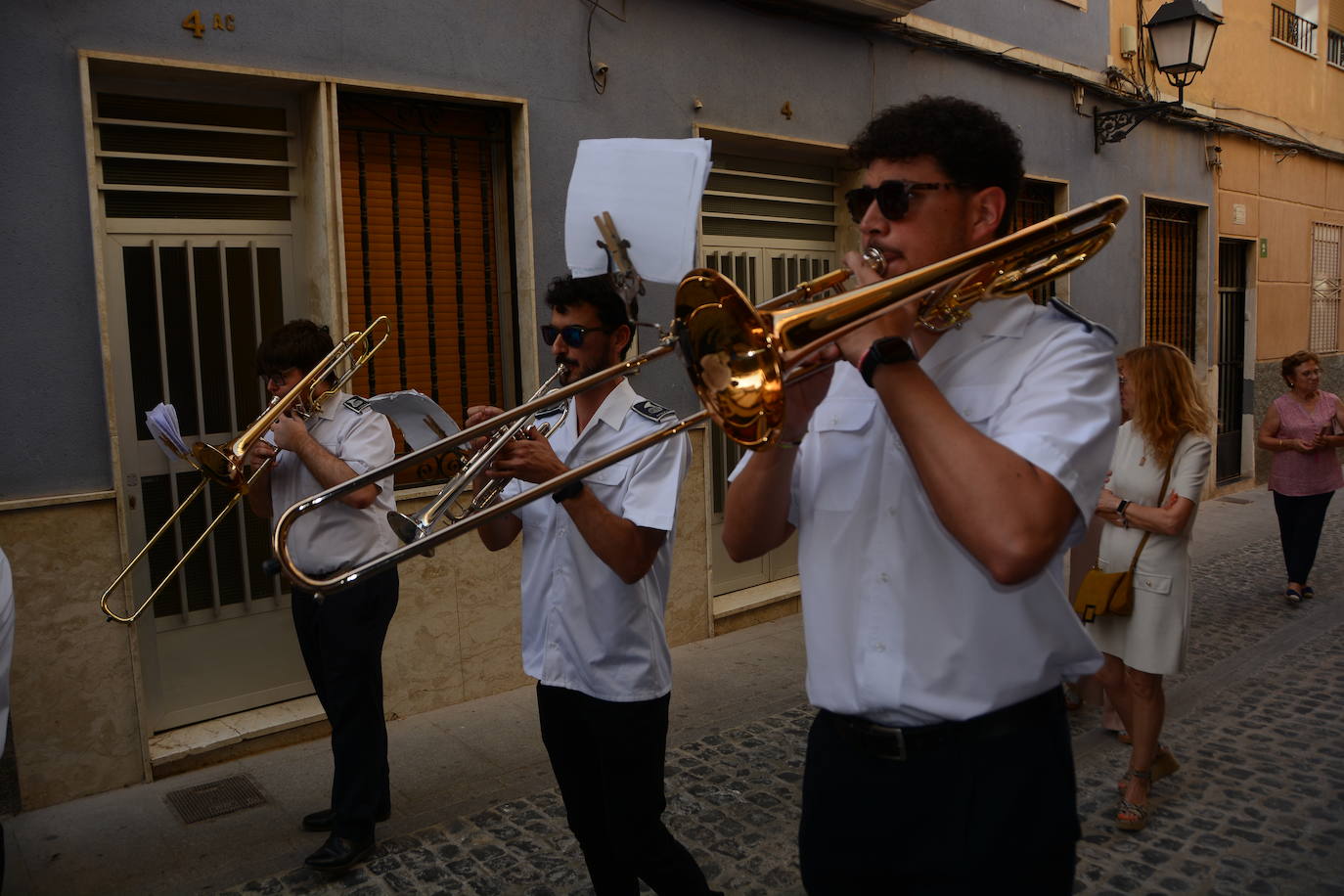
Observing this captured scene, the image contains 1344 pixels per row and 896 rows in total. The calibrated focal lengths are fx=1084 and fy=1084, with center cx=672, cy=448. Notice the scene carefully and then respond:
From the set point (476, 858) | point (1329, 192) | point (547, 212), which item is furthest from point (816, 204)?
point (1329, 192)

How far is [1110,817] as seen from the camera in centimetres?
407

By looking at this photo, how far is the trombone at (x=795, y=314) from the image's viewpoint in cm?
171

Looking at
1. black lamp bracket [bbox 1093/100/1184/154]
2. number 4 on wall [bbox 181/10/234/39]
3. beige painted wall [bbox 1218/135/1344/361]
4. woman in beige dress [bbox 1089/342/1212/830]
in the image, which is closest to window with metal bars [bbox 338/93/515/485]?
number 4 on wall [bbox 181/10/234/39]

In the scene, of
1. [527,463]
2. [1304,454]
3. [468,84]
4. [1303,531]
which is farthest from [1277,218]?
[527,463]

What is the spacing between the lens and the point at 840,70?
7539 mm

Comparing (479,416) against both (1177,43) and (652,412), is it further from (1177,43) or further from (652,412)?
(1177,43)

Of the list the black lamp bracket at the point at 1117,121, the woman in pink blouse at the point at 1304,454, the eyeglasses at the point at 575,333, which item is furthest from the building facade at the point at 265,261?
the black lamp bracket at the point at 1117,121

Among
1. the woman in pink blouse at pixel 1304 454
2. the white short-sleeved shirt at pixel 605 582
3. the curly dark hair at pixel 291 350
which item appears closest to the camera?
the white short-sleeved shirt at pixel 605 582

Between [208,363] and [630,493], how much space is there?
3039 mm

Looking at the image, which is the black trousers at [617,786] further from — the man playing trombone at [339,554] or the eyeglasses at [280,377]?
the eyeglasses at [280,377]

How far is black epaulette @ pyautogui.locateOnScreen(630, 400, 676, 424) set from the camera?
2936 millimetres

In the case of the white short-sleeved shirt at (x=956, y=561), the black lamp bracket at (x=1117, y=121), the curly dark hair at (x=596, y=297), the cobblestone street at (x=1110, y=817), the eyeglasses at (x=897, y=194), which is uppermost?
→ the black lamp bracket at (x=1117, y=121)

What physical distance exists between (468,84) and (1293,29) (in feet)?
40.6

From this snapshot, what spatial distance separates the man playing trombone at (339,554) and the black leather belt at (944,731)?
86.7 inches
